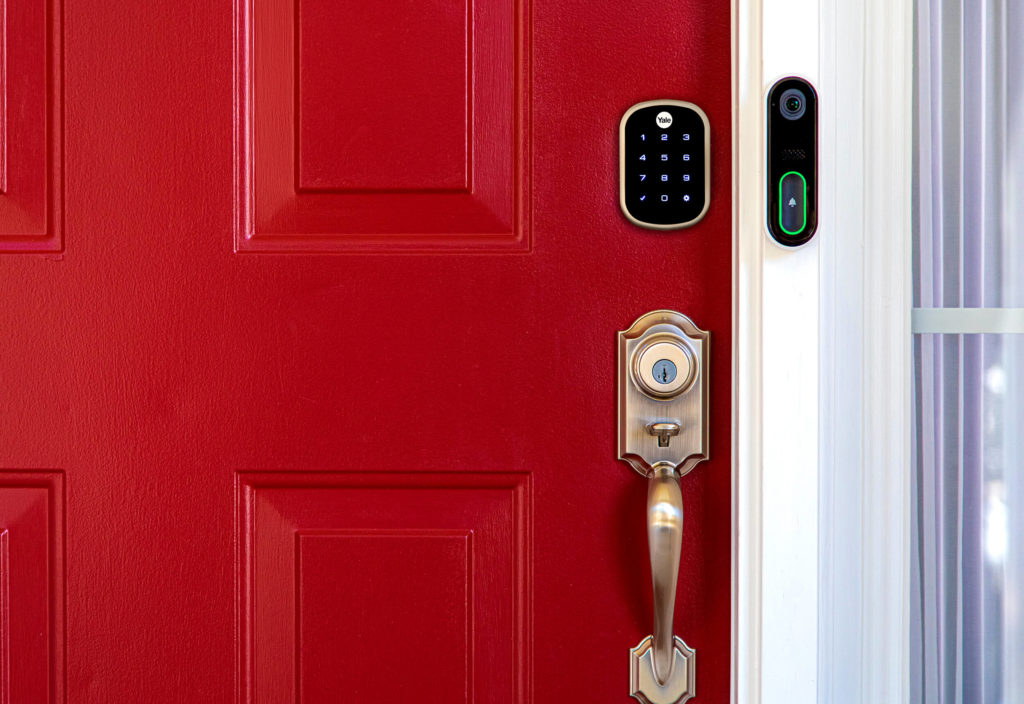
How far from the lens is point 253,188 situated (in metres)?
0.66

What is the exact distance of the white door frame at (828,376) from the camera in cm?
61

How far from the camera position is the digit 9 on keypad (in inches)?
25.1

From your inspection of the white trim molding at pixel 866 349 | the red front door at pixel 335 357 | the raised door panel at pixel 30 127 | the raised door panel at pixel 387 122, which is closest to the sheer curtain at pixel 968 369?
the white trim molding at pixel 866 349

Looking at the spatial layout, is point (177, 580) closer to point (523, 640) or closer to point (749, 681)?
point (523, 640)

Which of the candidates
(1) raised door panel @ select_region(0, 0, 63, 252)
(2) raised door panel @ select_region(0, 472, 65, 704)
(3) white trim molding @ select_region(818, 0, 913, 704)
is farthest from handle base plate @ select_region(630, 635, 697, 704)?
(1) raised door panel @ select_region(0, 0, 63, 252)

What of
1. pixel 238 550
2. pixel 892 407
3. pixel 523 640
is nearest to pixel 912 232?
pixel 892 407

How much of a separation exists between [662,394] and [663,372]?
0.06 ft

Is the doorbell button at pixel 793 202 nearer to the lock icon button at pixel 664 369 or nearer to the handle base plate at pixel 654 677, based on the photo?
the lock icon button at pixel 664 369

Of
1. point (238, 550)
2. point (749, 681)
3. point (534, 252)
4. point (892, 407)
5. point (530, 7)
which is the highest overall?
point (530, 7)

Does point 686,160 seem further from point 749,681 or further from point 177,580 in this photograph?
point 177,580

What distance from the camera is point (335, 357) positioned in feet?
2.13

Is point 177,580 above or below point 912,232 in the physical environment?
below

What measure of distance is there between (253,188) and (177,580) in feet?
1.16

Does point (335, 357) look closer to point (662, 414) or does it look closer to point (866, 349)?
point (662, 414)
